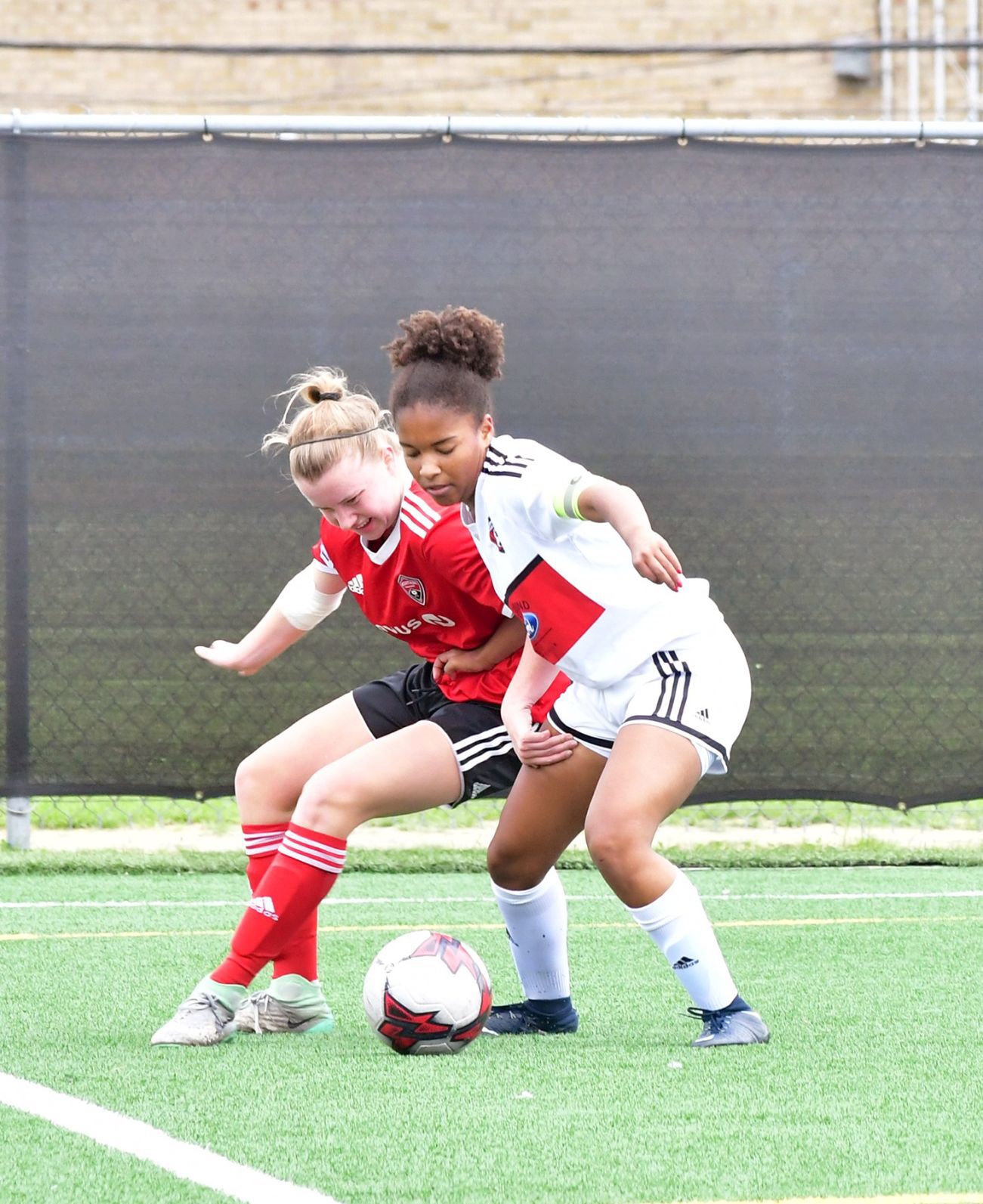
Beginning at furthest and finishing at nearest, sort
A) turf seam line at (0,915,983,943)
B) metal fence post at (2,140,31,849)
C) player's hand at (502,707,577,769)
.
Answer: metal fence post at (2,140,31,849) → turf seam line at (0,915,983,943) → player's hand at (502,707,577,769)

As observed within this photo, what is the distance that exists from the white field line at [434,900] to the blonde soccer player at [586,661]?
6.20ft

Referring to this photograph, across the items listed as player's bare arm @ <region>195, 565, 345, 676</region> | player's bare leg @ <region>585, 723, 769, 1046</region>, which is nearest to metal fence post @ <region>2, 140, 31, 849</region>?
player's bare arm @ <region>195, 565, 345, 676</region>

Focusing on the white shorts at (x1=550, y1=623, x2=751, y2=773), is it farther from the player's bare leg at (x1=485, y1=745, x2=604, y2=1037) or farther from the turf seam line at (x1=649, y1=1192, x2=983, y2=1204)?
the turf seam line at (x1=649, y1=1192, x2=983, y2=1204)

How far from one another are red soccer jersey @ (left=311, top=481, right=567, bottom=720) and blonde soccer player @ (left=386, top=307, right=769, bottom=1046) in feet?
0.64

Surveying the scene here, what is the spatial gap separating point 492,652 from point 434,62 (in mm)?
9692

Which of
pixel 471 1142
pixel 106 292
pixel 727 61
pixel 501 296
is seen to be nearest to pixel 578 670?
pixel 471 1142

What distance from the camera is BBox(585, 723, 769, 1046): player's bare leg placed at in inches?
126

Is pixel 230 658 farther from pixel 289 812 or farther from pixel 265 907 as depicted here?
pixel 265 907

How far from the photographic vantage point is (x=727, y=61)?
40.6 feet

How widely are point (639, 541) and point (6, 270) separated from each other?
3.76m

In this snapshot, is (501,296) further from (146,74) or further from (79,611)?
(146,74)

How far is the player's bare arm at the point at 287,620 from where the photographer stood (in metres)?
3.89

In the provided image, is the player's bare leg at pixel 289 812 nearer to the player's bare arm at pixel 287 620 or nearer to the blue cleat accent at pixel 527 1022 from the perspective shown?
the player's bare arm at pixel 287 620

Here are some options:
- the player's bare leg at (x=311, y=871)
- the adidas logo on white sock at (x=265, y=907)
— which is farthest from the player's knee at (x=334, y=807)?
the adidas logo on white sock at (x=265, y=907)
